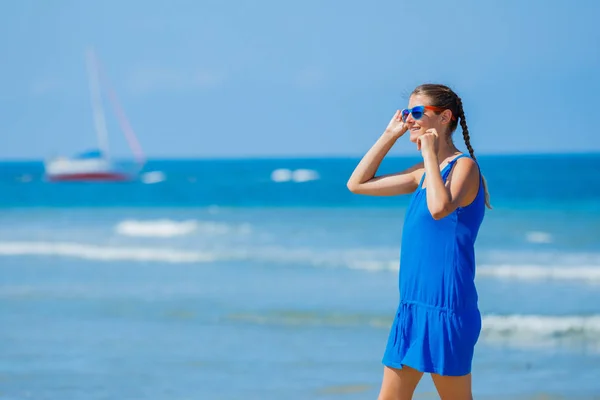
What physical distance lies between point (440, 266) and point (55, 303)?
7.12 meters

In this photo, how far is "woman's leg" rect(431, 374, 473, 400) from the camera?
3.07 metres

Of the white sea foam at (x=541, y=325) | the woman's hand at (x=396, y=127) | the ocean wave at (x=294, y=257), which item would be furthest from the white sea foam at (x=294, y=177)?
the woman's hand at (x=396, y=127)

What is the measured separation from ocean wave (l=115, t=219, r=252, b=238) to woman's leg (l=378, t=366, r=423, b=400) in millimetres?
16105

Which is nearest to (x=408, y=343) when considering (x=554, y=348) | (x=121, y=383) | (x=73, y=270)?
(x=121, y=383)

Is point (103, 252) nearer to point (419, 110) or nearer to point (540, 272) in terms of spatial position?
point (540, 272)

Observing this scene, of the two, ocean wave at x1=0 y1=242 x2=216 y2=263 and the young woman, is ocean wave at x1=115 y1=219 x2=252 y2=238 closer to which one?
ocean wave at x1=0 y1=242 x2=216 y2=263

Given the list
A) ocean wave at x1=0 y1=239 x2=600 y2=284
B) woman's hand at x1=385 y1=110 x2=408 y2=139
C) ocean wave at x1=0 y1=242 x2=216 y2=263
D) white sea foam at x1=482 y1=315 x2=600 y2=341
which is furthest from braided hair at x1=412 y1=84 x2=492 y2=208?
ocean wave at x1=0 y1=242 x2=216 y2=263

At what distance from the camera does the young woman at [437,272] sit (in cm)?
302

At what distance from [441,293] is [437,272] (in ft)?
0.23

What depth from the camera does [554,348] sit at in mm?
7184

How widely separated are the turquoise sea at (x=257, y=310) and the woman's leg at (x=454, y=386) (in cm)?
249

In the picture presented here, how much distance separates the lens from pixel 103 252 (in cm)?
1517

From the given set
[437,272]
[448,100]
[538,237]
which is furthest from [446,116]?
[538,237]

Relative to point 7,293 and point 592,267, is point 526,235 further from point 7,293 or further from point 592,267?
point 7,293
